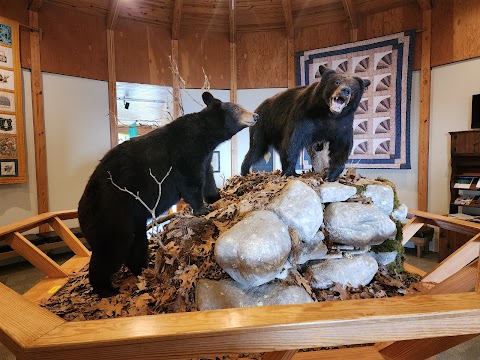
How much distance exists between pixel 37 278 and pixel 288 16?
20.4ft

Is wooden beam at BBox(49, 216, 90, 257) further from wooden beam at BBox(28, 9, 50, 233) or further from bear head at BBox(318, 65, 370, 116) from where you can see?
bear head at BBox(318, 65, 370, 116)

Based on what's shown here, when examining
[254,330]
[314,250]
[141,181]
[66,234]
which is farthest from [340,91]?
[66,234]

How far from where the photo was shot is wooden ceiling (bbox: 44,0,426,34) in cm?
557

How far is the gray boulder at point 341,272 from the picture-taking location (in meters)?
2.24

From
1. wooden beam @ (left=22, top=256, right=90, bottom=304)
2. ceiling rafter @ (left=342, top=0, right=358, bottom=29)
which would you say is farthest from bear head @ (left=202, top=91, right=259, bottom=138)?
ceiling rafter @ (left=342, top=0, right=358, bottom=29)

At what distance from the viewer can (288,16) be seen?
611 cm

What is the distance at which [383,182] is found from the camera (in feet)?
9.27

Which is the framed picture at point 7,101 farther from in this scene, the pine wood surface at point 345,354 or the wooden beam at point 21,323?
the pine wood surface at point 345,354

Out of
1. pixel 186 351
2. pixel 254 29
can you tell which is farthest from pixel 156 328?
pixel 254 29

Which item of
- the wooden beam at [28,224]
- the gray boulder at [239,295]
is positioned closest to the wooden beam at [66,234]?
the wooden beam at [28,224]

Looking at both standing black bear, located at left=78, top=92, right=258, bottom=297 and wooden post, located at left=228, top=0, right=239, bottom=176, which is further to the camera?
wooden post, located at left=228, top=0, right=239, bottom=176

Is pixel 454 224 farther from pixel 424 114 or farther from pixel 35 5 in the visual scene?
pixel 35 5

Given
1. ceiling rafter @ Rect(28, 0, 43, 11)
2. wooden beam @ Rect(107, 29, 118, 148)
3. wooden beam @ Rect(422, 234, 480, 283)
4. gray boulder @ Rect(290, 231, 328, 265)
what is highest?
ceiling rafter @ Rect(28, 0, 43, 11)

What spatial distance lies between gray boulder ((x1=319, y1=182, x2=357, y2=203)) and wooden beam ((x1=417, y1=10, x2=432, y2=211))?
3.70 meters
